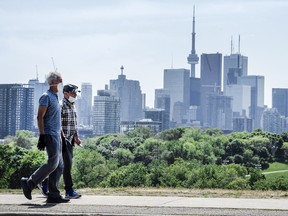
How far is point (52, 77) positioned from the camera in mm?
12648

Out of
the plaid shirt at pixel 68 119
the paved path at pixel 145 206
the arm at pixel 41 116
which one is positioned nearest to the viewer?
the paved path at pixel 145 206

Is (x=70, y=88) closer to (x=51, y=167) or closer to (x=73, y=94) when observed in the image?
(x=73, y=94)

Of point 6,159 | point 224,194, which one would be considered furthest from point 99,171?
point 224,194

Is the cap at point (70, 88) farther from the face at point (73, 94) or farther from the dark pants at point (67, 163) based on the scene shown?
the dark pants at point (67, 163)

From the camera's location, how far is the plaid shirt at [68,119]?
13414 millimetres

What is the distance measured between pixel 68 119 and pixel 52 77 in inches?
42.9

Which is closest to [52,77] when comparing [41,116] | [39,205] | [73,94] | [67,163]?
[41,116]

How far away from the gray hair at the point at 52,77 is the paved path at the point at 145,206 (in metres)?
1.98

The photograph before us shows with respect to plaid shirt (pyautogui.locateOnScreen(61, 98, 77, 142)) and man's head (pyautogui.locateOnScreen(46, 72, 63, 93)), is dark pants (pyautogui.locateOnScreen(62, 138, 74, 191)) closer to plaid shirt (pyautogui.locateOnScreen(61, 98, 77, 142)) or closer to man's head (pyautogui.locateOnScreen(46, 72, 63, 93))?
plaid shirt (pyautogui.locateOnScreen(61, 98, 77, 142))

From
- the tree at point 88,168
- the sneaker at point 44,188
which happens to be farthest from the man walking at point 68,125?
the tree at point 88,168

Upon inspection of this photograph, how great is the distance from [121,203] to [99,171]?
7524 cm

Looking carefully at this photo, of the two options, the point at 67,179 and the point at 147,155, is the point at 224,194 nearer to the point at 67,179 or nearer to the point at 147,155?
the point at 67,179

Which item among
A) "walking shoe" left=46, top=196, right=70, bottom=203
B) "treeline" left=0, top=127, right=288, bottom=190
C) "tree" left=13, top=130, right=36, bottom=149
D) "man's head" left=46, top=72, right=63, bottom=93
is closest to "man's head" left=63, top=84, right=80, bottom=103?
"man's head" left=46, top=72, right=63, bottom=93

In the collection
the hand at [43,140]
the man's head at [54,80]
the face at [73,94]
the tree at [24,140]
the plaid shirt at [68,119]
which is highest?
the man's head at [54,80]
